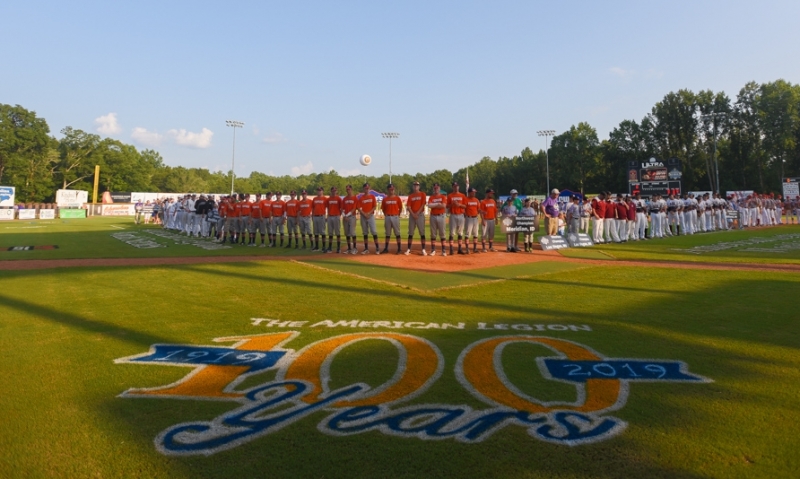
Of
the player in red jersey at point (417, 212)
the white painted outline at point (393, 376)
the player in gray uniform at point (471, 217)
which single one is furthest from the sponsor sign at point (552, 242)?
the white painted outline at point (393, 376)

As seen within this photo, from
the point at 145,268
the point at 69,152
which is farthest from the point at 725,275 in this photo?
the point at 69,152

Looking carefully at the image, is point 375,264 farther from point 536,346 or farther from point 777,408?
point 777,408

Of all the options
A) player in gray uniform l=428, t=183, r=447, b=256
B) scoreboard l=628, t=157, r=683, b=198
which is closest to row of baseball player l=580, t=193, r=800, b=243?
scoreboard l=628, t=157, r=683, b=198

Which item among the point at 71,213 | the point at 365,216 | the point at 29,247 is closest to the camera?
the point at 365,216

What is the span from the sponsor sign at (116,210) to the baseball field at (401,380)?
202ft

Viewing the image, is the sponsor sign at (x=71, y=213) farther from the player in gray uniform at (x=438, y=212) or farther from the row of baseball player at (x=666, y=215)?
the row of baseball player at (x=666, y=215)

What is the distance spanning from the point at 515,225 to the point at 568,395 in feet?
46.8

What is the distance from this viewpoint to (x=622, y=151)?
77875mm

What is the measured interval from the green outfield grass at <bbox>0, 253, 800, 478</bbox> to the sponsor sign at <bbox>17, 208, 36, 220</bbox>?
54.3 metres

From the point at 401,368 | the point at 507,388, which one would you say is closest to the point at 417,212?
the point at 401,368

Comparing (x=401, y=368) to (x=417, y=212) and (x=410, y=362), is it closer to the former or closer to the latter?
(x=410, y=362)

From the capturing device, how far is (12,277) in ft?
39.3

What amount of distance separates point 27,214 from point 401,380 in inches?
2599

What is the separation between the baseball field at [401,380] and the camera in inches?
130
